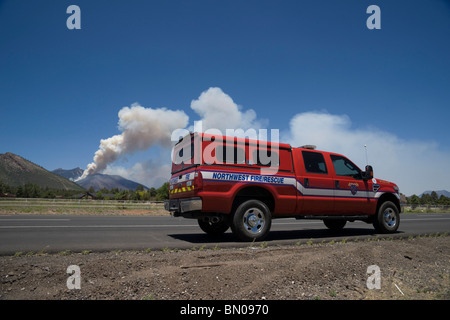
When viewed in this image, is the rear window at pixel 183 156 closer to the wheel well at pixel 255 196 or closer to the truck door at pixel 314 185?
the wheel well at pixel 255 196

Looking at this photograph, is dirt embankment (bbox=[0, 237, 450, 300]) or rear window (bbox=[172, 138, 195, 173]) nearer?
dirt embankment (bbox=[0, 237, 450, 300])

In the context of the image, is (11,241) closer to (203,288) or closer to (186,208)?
(186,208)

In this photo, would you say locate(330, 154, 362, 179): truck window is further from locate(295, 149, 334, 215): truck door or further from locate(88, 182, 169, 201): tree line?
locate(88, 182, 169, 201): tree line

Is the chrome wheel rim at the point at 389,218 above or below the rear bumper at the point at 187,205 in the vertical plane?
below

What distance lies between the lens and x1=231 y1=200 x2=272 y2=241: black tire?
6.47 meters

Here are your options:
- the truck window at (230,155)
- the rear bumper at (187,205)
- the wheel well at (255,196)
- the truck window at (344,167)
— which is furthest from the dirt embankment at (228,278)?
the truck window at (344,167)

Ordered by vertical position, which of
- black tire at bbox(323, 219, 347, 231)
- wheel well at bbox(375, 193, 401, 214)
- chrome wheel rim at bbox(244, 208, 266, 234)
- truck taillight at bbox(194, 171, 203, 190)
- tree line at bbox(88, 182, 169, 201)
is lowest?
tree line at bbox(88, 182, 169, 201)

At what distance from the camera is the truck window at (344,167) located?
8375 millimetres

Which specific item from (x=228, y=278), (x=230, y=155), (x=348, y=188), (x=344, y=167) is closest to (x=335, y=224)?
(x=348, y=188)

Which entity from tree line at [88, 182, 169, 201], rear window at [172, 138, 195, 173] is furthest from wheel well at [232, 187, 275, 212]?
tree line at [88, 182, 169, 201]

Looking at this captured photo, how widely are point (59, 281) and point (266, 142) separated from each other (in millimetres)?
5153

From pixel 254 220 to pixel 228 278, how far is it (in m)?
3.16

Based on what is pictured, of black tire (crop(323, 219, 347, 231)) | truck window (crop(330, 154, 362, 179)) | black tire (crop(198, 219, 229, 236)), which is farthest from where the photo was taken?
black tire (crop(323, 219, 347, 231))

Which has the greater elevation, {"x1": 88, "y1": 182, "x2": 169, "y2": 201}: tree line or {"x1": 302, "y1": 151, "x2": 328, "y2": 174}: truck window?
{"x1": 302, "y1": 151, "x2": 328, "y2": 174}: truck window
